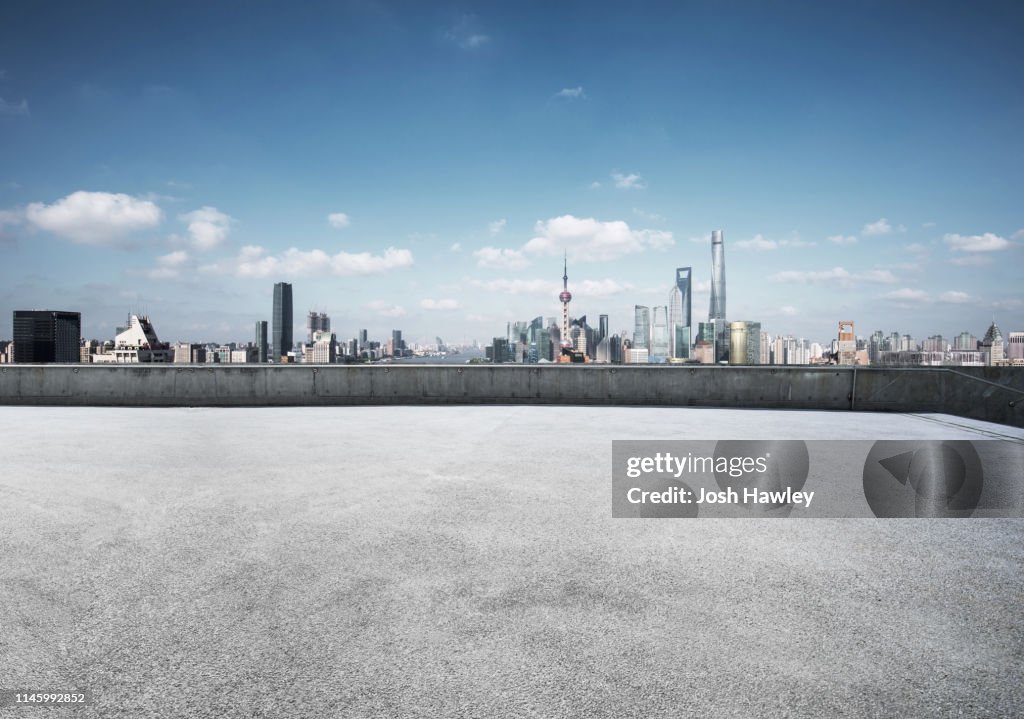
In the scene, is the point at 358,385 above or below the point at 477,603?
above

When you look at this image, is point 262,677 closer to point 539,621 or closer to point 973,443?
point 539,621

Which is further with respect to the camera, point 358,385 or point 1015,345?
point 1015,345

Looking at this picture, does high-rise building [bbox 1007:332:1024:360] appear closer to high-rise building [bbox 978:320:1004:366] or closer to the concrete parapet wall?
high-rise building [bbox 978:320:1004:366]

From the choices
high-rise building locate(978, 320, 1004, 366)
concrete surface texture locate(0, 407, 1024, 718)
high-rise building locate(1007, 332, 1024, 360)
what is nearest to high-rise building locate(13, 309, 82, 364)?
high-rise building locate(978, 320, 1004, 366)

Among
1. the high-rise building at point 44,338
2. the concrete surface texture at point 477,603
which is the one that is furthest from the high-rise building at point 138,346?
the concrete surface texture at point 477,603

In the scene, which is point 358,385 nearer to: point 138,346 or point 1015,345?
point 138,346

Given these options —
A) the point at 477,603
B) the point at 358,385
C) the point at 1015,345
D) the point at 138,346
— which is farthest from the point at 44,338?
the point at 1015,345
